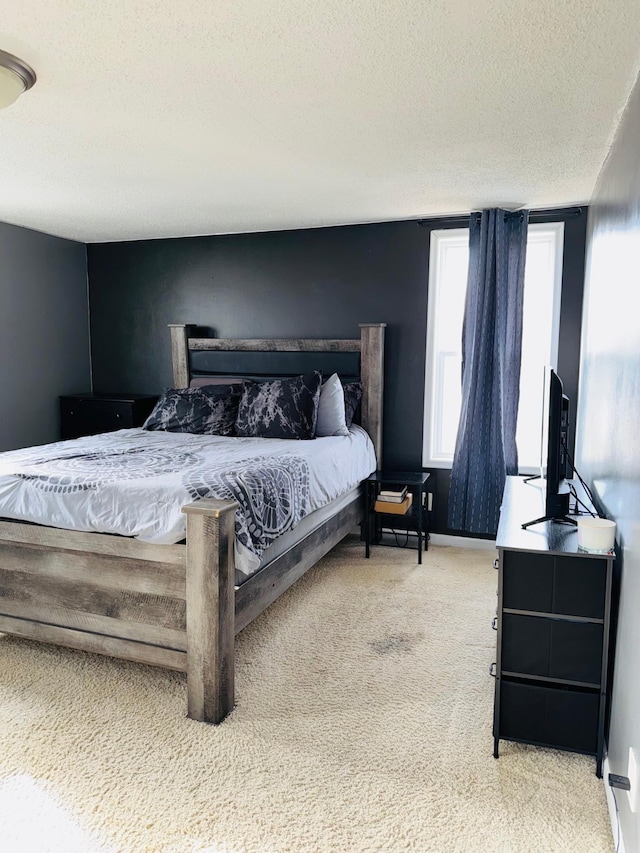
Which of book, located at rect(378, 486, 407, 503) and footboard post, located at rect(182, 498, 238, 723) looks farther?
book, located at rect(378, 486, 407, 503)

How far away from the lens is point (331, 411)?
4.14 m

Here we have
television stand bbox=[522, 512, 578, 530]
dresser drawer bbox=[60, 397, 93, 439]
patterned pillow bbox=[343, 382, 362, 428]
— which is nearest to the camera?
television stand bbox=[522, 512, 578, 530]

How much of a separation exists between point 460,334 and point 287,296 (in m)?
1.34

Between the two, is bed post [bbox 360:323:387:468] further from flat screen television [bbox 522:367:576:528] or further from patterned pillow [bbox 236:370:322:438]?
flat screen television [bbox 522:367:576:528]

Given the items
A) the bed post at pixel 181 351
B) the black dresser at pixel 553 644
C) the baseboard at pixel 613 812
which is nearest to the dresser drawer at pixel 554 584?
the black dresser at pixel 553 644

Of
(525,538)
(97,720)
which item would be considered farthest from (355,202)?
(97,720)

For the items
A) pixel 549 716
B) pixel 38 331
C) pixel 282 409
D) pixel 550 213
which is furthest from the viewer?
pixel 38 331

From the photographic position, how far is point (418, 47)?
1.90 metres

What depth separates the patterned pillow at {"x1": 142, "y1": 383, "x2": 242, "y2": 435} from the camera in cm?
421

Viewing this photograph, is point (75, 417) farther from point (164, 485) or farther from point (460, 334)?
point (460, 334)

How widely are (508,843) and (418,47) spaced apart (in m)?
2.36

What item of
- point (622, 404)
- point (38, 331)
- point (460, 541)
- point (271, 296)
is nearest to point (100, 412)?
point (38, 331)

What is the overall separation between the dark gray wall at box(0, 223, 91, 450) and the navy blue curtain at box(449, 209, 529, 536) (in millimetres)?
3269

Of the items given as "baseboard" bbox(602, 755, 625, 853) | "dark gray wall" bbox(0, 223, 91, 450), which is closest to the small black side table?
"baseboard" bbox(602, 755, 625, 853)
